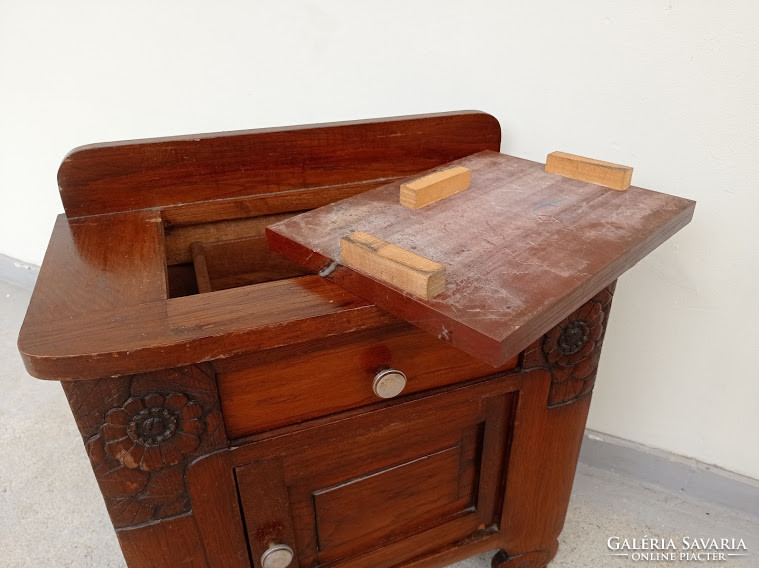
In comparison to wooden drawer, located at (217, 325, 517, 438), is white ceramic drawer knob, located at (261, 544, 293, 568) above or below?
below

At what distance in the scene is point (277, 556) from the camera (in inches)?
27.6

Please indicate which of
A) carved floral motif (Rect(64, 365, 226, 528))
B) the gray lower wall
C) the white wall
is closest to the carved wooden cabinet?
carved floral motif (Rect(64, 365, 226, 528))

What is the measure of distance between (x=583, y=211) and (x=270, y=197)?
0.44 m

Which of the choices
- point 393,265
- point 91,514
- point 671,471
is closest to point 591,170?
point 393,265

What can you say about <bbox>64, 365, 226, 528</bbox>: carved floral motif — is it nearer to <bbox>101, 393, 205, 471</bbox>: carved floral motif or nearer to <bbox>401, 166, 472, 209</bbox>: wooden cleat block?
<bbox>101, 393, 205, 471</bbox>: carved floral motif

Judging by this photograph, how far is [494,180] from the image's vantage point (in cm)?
78

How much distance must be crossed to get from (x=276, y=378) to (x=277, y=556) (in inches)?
10.4

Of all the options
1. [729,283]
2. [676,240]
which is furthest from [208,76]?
[729,283]

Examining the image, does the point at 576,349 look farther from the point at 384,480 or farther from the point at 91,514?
the point at 91,514

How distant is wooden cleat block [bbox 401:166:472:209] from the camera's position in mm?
687

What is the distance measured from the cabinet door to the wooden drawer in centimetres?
2

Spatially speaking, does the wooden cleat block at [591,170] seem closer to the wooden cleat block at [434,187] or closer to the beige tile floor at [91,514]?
the wooden cleat block at [434,187]

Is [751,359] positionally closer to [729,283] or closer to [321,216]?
[729,283]

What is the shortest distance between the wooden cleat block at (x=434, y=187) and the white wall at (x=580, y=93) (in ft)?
1.07
